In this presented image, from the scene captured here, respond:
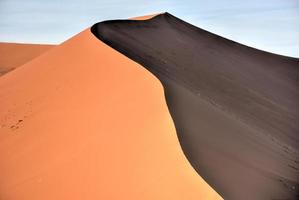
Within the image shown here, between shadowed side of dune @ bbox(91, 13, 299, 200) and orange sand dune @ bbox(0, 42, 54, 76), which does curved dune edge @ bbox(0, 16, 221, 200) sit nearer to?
shadowed side of dune @ bbox(91, 13, 299, 200)

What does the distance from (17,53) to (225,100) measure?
65.9 ft

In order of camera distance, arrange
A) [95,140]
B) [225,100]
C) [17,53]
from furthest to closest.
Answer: [17,53]
[225,100]
[95,140]

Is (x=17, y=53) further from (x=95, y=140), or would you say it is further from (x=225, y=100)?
(x=95, y=140)

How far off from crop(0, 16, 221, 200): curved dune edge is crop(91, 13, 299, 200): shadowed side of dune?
0.88 feet

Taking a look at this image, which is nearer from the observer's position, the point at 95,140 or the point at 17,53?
the point at 95,140

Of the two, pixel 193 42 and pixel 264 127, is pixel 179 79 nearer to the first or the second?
pixel 264 127

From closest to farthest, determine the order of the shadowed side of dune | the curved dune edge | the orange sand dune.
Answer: the curved dune edge
the shadowed side of dune
the orange sand dune

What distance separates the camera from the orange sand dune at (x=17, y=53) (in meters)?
20.8

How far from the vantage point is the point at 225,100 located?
257 inches

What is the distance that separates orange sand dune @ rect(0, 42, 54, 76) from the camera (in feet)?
68.2

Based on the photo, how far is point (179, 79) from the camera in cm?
648

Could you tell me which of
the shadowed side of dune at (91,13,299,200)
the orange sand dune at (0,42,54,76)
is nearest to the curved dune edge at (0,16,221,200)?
the shadowed side of dune at (91,13,299,200)

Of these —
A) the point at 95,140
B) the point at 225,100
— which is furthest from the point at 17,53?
the point at 95,140

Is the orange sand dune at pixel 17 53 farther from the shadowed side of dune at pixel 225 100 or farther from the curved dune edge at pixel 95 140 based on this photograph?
the curved dune edge at pixel 95 140
